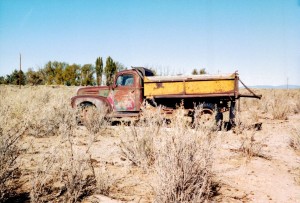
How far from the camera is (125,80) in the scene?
9125mm

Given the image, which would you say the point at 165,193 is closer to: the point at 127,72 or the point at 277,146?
the point at 277,146

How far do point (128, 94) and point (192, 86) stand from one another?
2.36m

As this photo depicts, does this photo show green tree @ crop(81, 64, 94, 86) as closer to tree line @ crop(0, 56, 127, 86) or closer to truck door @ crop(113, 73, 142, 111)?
tree line @ crop(0, 56, 127, 86)

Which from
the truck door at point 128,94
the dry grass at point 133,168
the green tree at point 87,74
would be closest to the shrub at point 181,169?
the dry grass at point 133,168

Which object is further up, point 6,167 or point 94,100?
point 94,100

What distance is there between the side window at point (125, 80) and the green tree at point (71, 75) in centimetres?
4591

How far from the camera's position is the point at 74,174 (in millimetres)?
3186

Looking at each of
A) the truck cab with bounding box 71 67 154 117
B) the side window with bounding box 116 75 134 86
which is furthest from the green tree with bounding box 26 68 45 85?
the side window with bounding box 116 75 134 86

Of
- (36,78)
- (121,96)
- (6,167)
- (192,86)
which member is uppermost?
(36,78)

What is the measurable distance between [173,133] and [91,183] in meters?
1.49

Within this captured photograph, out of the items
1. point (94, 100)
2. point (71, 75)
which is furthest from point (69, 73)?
point (94, 100)

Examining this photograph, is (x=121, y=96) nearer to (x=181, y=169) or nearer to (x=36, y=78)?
(x=181, y=169)

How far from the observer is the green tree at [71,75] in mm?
52781

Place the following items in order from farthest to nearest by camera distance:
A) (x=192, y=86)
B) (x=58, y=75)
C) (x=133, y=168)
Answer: (x=58, y=75), (x=192, y=86), (x=133, y=168)
